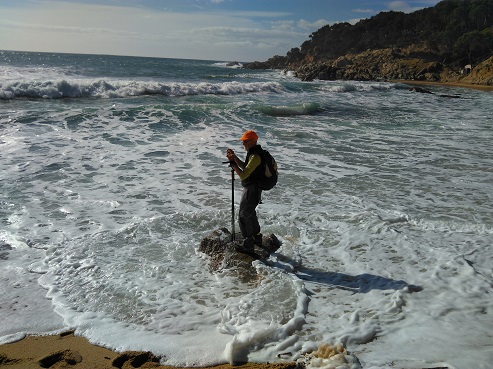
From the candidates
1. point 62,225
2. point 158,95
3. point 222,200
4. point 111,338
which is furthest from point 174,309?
point 158,95

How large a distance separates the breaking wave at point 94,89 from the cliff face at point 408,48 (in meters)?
34.1

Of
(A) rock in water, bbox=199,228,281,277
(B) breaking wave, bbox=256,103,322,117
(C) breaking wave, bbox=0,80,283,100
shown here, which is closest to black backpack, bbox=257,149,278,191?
(A) rock in water, bbox=199,228,281,277

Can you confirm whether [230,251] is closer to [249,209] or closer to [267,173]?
[249,209]

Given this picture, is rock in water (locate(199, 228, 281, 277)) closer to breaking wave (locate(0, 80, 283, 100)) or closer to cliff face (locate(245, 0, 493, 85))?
breaking wave (locate(0, 80, 283, 100))

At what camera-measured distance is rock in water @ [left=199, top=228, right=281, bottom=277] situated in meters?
5.60

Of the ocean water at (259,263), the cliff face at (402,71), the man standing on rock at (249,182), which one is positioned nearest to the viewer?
the ocean water at (259,263)

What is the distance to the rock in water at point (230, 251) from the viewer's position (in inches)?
221

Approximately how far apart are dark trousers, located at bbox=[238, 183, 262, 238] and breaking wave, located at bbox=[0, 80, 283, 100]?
67.1 feet

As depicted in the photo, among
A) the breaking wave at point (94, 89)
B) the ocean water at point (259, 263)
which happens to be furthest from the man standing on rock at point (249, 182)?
the breaking wave at point (94, 89)

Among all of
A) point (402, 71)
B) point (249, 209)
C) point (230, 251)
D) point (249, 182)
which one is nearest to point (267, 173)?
point (249, 182)

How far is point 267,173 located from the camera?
558cm

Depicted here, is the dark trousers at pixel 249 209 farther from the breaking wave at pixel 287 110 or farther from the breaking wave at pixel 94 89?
the breaking wave at pixel 94 89

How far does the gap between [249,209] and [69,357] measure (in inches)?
114

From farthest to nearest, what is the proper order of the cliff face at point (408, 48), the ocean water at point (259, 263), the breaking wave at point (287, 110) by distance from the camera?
the cliff face at point (408, 48) → the breaking wave at point (287, 110) → the ocean water at point (259, 263)
